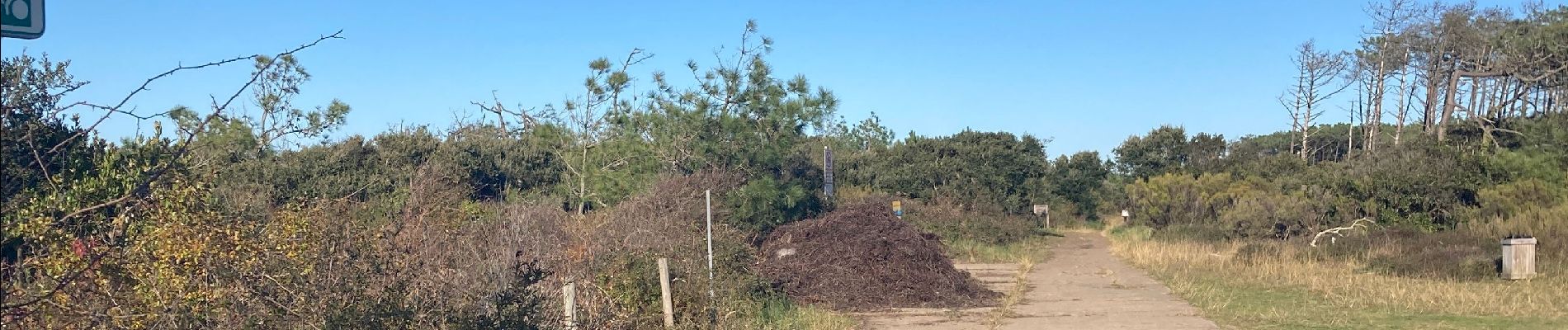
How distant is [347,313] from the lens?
17.5 feet

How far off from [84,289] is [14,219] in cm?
40

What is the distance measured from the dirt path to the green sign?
10.6 metres

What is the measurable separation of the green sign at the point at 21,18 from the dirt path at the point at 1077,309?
10.6 m

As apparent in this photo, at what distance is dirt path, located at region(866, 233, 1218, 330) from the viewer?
12859 millimetres

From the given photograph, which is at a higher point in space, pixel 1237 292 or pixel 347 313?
pixel 347 313

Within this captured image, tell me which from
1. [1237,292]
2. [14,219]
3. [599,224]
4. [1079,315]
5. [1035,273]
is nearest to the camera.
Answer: [14,219]

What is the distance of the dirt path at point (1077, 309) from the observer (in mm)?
12859

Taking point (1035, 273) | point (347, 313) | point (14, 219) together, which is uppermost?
point (14, 219)

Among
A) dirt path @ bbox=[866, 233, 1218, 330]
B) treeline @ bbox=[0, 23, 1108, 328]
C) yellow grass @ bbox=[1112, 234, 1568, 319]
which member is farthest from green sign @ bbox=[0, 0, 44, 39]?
yellow grass @ bbox=[1112, 234, 1568, 319]

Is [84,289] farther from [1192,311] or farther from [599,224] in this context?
[1192,311]

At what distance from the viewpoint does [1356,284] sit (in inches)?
632

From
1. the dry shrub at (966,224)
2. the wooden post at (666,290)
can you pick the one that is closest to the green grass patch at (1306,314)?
the wooden post at (666,290)

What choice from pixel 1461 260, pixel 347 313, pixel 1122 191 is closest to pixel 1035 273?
pixel 1461 260

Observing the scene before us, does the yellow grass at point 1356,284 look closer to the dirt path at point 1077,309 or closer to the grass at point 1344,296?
the grass at point 1344,296
